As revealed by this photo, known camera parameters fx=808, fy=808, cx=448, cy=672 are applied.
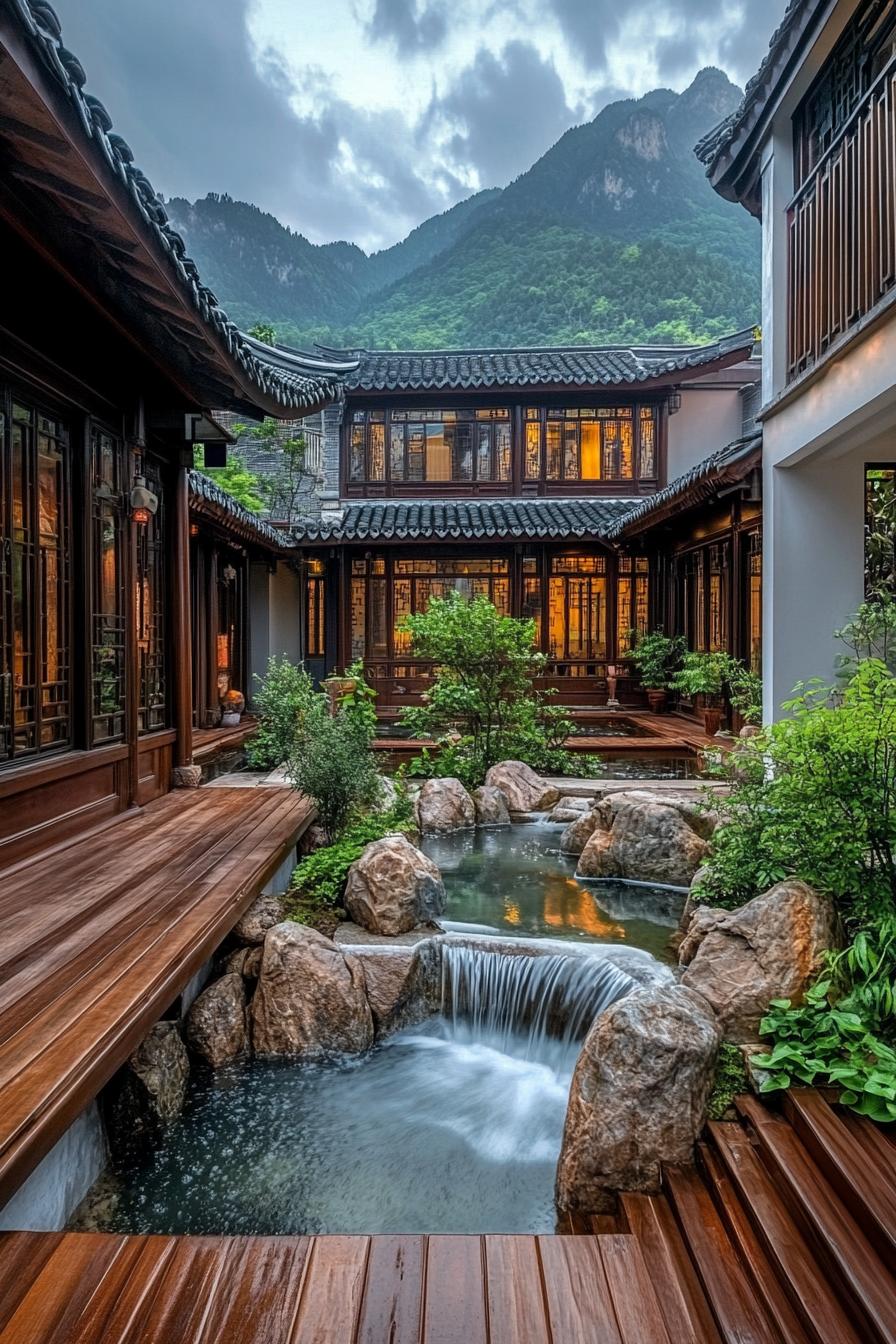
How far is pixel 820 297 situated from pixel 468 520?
9755mm

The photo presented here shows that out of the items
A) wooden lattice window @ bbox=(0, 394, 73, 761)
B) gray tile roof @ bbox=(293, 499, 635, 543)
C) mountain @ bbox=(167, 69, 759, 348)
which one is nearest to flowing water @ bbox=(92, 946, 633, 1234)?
wooden lattice window @ bbox=(0, 394, 73, 761)

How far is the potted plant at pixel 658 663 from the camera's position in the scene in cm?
1413

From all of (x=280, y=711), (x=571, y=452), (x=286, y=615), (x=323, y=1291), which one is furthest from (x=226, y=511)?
(x=323, y=1291)

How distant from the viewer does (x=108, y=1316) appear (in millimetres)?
1991

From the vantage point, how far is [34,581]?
458 centimetres

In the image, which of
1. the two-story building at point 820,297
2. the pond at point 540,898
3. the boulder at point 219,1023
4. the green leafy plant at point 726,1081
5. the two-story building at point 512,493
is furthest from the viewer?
the two-story building at point 512,493

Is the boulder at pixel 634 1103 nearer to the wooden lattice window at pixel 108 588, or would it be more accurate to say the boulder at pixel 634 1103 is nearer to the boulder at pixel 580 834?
the boulder at pixel 580 834

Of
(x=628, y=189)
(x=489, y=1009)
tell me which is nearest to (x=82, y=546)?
(x=489, y=1009)

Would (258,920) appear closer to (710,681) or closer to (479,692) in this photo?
(479,692)

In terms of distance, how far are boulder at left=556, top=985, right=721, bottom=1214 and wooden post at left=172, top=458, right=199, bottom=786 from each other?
4.90 m

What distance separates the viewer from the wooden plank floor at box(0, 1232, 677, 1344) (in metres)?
2.00

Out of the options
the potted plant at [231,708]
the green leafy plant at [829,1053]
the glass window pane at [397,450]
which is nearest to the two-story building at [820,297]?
the green leafy plant at [829,1053]

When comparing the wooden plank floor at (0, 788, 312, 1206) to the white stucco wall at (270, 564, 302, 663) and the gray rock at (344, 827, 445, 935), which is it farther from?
the white stucco wall at (270, 564, 302, 663)

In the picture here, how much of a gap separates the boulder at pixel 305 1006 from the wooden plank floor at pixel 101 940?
36 centimetres
